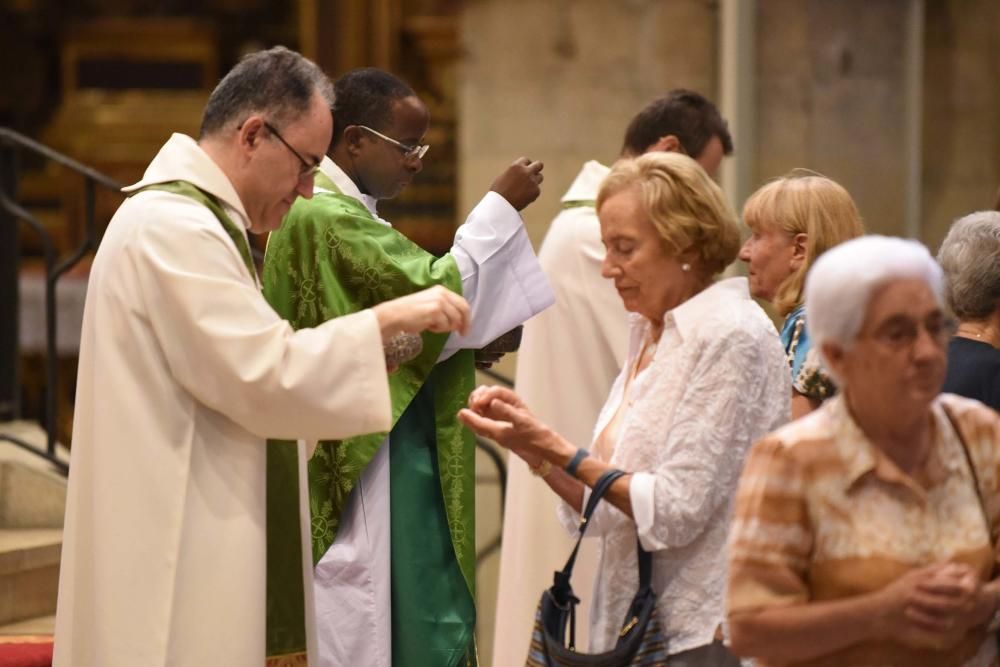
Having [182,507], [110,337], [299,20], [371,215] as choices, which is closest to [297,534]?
[182,507]

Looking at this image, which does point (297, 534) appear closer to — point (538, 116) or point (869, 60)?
point (538, 116)

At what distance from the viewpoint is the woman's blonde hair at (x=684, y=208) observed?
305 centimetres

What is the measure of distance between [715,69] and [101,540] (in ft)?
15.8

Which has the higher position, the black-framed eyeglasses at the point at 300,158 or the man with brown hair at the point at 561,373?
the black-framed eyeglasses at the point at 300,158

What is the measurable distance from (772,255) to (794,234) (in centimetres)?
7

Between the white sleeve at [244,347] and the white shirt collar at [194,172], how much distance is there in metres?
0.11

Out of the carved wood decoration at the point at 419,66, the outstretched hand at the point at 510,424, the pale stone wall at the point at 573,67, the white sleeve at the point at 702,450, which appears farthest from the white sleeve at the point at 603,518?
the carved wood decoration at the point at 419,66

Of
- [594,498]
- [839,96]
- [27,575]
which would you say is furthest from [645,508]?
[839,96]

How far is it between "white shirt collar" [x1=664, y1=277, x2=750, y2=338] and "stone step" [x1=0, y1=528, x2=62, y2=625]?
2.72 metres

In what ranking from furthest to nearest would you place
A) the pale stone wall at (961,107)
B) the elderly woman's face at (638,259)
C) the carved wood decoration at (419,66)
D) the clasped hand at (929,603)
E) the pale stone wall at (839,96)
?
the carved wood decoration at (419,66) → the pale stone wall at (961,107) → the pale stone wall at (839,96) → the elderly woman's face at (638,259) → the clasped hand at (929,603)

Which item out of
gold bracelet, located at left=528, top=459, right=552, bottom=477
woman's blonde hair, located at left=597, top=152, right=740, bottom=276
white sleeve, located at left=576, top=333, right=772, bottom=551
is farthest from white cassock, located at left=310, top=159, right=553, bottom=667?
white sleeve, located at left=576, top=333, right=772, bottom=551

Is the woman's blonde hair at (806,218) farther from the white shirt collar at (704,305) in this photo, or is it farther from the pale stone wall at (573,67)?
the pale stone wall at (573,67)

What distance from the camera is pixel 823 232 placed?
376 centimetres

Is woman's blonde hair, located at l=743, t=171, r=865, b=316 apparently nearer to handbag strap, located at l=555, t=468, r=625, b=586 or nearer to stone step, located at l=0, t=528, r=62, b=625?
handbag strap, located at l=555, t=468, r=625, b=586
